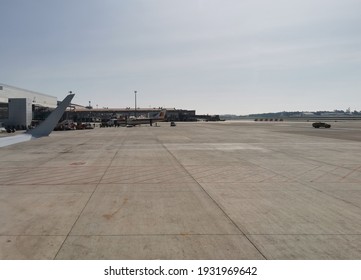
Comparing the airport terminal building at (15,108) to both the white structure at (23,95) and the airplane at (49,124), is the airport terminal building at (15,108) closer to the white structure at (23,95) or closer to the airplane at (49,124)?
the white structure at (23,95)

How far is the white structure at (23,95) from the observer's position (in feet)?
255

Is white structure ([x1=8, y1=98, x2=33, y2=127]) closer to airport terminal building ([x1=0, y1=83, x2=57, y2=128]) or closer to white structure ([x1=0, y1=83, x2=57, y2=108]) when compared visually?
airport terminal building ([x1=0, y1=83, x2=57, y2=128])

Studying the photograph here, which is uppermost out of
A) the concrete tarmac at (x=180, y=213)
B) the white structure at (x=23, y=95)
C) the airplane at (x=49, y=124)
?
the white structure at (x=23, y=95)

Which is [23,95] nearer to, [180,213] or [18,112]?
[18,112]

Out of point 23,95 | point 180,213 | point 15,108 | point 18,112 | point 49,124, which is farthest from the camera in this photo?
point 23,95

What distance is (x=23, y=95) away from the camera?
92.5 m

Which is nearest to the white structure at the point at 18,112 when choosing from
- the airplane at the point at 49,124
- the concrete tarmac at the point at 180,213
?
the airplane at the point at 49,124

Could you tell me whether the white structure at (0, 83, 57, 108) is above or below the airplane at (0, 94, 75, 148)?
above

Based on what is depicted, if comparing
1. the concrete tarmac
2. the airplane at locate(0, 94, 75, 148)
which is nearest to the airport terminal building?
the airplane at locate(0, 94, 75, 148)

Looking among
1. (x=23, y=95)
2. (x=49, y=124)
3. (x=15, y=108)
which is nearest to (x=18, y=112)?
(x=15, y=108)

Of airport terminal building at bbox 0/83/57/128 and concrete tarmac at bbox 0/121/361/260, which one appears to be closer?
concrete tarmac at bbox 0/121/361/260

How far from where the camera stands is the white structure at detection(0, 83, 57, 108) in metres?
77.7

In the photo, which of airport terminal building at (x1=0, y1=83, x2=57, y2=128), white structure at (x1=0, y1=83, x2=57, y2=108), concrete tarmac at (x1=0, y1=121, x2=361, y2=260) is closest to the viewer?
concrete tarmac at (x1=0, y1=121, x2=361, y2=260)
